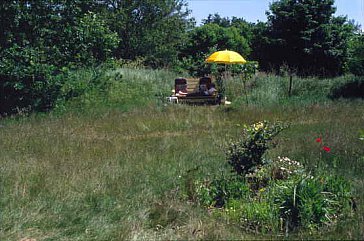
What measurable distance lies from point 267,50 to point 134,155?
2056 centimetres

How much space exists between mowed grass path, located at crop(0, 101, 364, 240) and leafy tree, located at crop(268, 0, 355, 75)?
516 inches

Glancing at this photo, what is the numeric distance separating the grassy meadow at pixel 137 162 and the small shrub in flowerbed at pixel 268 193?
0.16 m

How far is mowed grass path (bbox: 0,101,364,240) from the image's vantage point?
432 cm

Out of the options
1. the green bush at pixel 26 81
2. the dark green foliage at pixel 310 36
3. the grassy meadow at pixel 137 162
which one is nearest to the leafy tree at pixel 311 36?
the dark green foliage at pixel 310 36

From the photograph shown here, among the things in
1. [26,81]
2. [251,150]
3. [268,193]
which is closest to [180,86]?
[26,81]

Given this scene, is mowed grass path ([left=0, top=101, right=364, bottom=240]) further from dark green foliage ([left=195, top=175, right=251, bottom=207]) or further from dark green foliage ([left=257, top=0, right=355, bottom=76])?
dark green foliage ([left=257, top=0, right=355, bottom=76])

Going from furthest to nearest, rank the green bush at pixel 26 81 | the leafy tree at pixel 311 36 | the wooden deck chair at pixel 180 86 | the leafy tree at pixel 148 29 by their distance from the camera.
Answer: the leafy tree at pixel 148 29
the leafy tree at pixel 311 36
the wooden deck chair at pixel 180 86
the green bush at pixel 26 81

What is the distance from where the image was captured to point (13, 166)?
6238 mm

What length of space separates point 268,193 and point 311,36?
20821mm

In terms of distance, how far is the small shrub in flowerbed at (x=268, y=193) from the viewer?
13.9 feet

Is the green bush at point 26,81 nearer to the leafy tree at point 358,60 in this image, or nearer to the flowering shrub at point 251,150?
the flowering shrub at point 251,150

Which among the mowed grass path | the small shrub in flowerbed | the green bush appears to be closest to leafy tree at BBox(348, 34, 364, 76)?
the mowed grass path

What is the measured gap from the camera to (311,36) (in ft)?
78.6

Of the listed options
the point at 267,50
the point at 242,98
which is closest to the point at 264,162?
the point at 242,98
